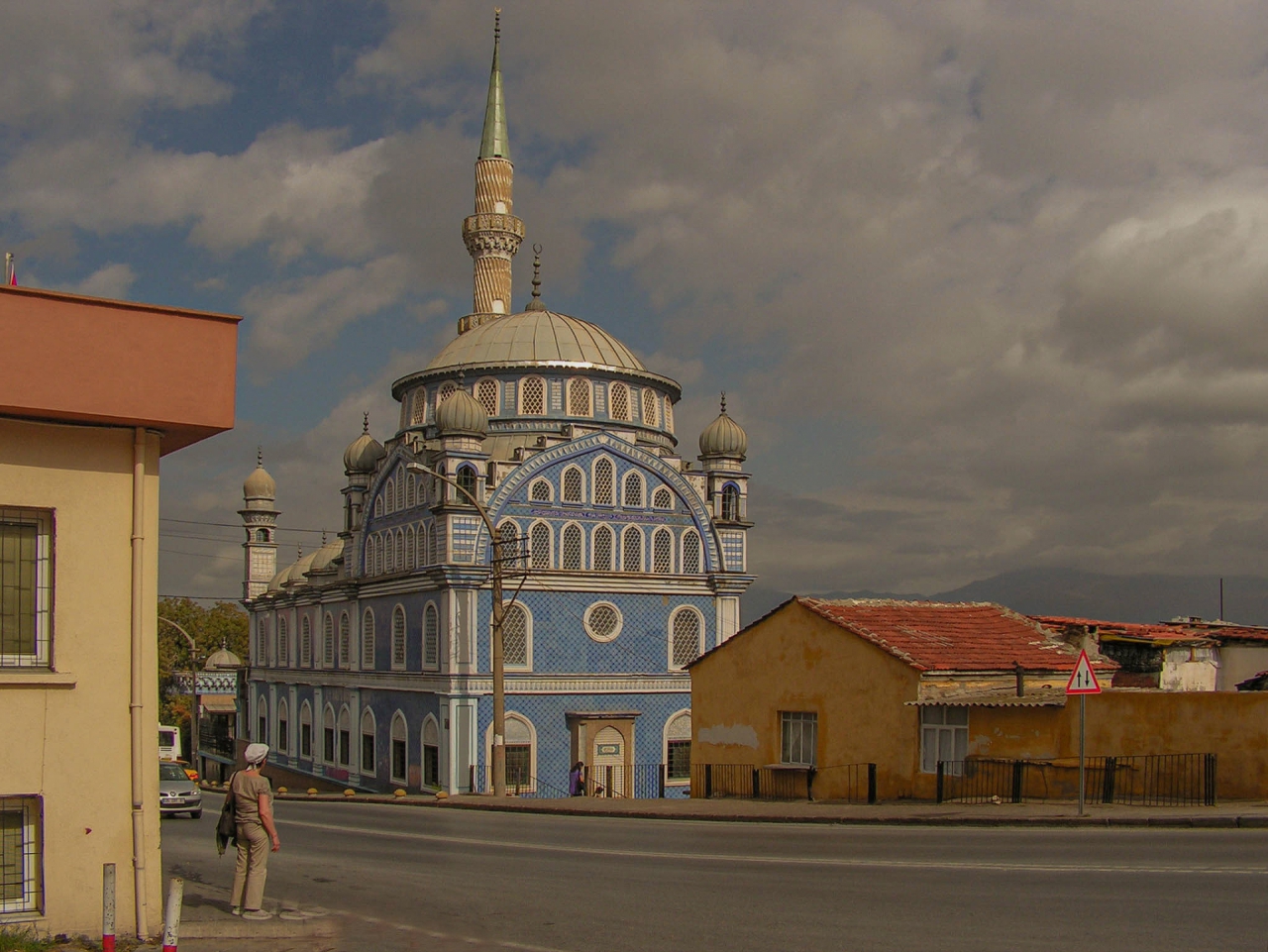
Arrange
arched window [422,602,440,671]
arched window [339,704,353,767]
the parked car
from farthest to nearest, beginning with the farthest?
1. arched window [339,704,353,767]
2. arched window [422,602,440,671]
3. the parked car

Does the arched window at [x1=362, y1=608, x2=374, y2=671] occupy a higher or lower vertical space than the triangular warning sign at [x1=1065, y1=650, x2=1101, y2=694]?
lower

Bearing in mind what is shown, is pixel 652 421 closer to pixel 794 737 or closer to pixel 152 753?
pixel 794 737

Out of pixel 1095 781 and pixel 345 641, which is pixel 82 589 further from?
pixel 345 641

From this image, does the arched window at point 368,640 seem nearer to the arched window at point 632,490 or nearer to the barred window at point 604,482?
the barred window at point 604,482

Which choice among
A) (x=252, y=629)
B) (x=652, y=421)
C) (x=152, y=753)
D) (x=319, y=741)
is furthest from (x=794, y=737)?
(x=252, y=629)

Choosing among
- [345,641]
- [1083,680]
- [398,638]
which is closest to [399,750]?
[398,638]

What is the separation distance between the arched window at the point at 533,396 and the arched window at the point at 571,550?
5978 millimetres

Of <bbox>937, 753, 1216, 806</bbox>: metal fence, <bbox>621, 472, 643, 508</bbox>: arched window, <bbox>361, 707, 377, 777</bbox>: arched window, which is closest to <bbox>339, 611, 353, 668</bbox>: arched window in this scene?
<bbox>361, 707, 377, 777</bbox>: arched window

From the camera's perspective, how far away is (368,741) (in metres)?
46.9

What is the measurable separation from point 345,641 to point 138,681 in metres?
40.4

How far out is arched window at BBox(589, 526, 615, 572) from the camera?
142 feet

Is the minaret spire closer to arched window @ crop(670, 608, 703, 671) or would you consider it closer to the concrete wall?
arched window @ crop(670, 608, 703, 671)

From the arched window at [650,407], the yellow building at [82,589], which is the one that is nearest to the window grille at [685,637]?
the arched window at [650,407]

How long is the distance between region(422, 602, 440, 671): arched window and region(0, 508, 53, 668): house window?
31.8 metres
